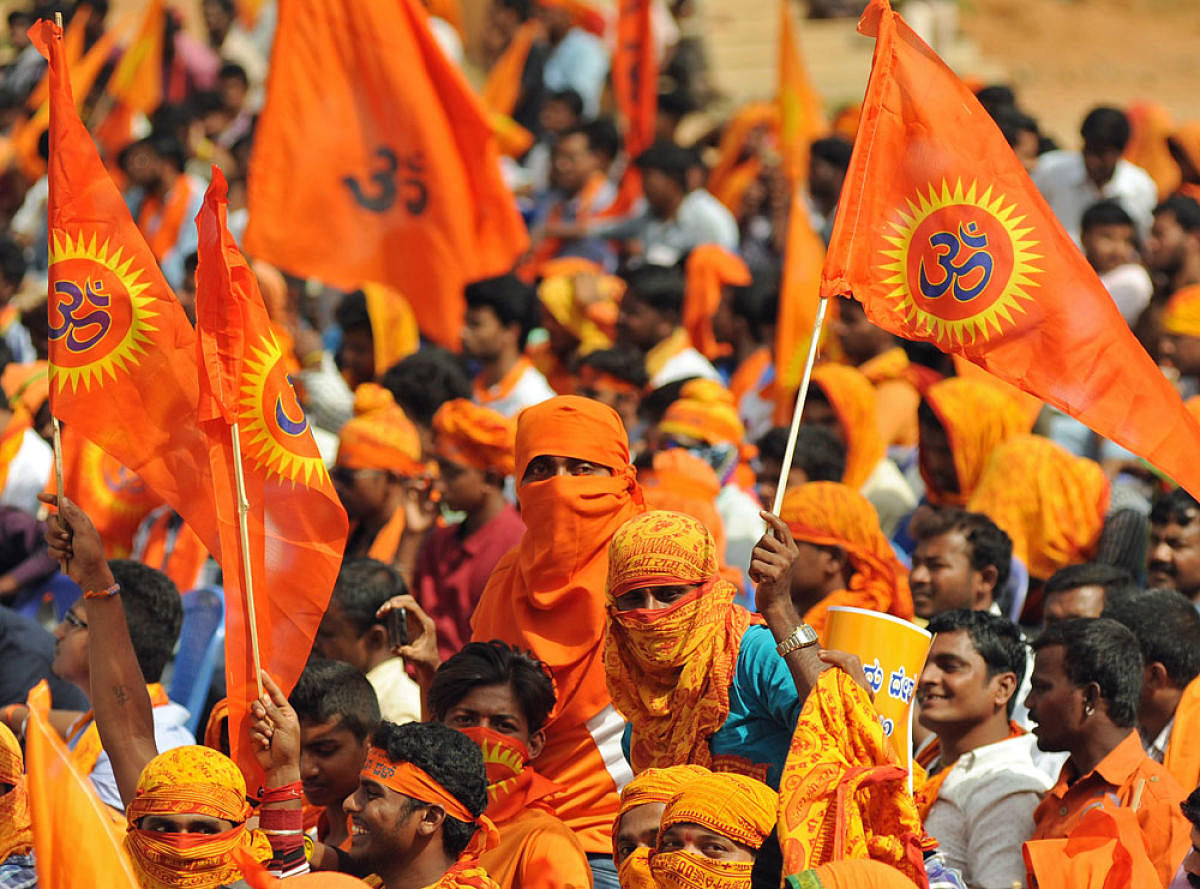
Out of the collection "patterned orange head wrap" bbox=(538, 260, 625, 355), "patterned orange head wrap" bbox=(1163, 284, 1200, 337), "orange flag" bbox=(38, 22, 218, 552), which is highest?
"orange flag" bbox=(38, 22, 218, 552)

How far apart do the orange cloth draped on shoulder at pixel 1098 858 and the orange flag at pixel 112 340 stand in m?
2.15

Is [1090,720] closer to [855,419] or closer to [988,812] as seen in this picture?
[988,812]

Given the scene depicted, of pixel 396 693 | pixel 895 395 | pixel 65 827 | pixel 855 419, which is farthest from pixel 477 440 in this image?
pixel 65 827

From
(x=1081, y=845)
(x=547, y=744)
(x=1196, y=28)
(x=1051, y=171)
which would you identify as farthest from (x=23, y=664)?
(x=1196, y=28)

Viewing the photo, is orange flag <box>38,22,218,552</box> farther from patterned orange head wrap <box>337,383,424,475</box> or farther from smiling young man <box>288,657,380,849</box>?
patterned orange head wrap <box>337,383,424,475</box>

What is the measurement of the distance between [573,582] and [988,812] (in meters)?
1.24

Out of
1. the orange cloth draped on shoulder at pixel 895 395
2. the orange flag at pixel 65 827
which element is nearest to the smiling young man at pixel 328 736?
the orange flag at pixel 65 827

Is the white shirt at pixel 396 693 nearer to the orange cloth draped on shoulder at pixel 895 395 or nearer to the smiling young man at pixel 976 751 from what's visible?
the smiling young man at pixel 976 751

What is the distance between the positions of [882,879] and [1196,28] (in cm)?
2256

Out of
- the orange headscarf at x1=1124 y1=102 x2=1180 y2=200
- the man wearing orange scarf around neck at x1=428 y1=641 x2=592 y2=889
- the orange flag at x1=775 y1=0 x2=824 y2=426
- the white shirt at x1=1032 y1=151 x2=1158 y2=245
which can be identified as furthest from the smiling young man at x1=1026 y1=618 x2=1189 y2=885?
the orange headscarf at x1=1124 y1=102 x2=1180 y2=200

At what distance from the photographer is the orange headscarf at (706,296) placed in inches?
421

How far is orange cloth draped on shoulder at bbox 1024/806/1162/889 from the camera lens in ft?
14.6

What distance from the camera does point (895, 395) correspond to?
28.0ft

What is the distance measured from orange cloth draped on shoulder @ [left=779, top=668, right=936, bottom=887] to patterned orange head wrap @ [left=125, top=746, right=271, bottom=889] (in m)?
1.24
